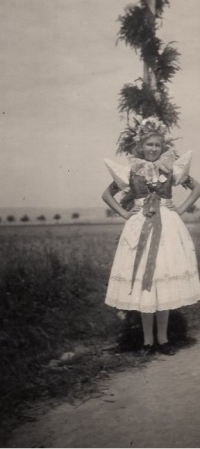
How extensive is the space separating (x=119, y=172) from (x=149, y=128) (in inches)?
13.9

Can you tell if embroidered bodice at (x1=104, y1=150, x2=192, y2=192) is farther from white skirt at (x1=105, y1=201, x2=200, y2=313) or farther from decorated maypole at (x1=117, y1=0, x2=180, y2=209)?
decorated maypole at (x1=117, y1=0, x2=180, y2=209)

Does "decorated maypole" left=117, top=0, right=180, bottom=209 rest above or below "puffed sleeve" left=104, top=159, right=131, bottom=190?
above

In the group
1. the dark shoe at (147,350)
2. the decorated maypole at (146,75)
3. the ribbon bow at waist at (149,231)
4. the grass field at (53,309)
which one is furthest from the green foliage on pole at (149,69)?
the dark shoe at (147,350)

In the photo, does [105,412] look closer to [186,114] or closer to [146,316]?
[146,316]

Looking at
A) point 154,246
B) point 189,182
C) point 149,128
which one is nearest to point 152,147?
point 149,128

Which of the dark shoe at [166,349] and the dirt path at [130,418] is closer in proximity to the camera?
the dirt path at [130,418]

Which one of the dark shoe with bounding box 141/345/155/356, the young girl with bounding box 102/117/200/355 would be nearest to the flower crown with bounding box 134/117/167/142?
the young girl with bounding box 102/117/200/355

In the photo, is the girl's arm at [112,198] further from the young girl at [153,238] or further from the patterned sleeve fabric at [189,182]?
the patterned sleeve fabric at [189,182]

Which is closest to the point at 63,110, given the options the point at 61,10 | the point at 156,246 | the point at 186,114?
the point at 61,10

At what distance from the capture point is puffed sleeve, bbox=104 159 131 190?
3.22 m

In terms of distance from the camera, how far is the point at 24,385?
276 cm

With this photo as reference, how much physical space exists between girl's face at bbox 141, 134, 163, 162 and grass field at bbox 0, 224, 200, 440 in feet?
2.34

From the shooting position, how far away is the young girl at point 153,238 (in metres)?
3.07

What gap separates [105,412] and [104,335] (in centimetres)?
125
